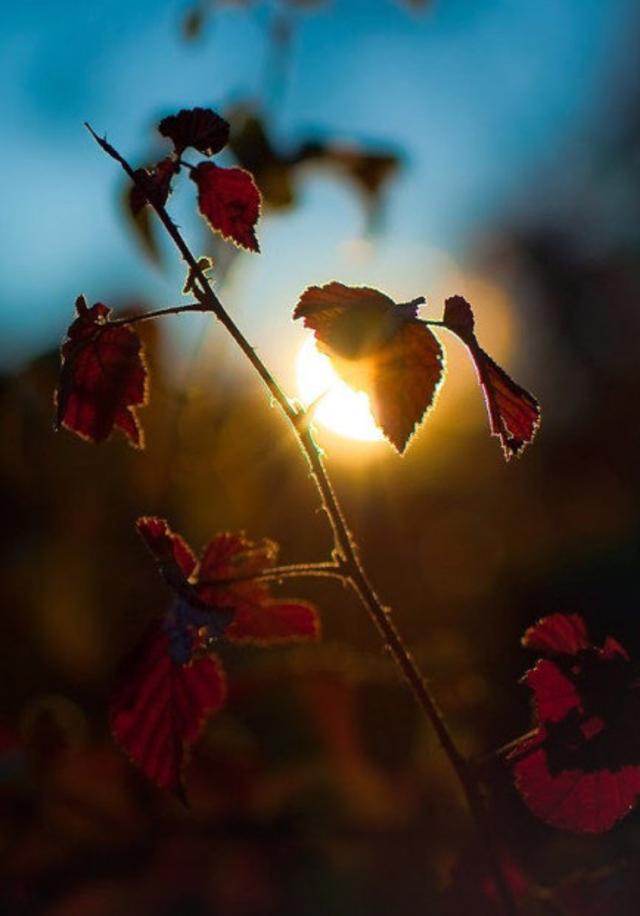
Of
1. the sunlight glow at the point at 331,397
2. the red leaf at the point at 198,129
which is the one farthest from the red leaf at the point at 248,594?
the red leaf at the point at 198,129

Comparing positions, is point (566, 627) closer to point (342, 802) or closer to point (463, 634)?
point (342, 802)

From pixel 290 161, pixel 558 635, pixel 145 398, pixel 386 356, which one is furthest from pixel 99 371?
pixel 290 161

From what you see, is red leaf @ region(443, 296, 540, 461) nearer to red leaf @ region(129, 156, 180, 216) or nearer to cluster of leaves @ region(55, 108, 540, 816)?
cluster of leaves @ region(55, 108, 540, 816)

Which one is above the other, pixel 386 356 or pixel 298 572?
pixel 386 356

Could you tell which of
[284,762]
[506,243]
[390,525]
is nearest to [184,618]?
[284,762]

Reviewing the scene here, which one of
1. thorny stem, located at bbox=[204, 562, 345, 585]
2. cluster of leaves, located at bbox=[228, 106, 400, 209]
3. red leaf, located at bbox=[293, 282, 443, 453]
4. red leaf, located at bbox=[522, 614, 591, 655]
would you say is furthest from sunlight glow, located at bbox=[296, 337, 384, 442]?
cluster of leaves, located at bbox=[228, 106, 400, 209]

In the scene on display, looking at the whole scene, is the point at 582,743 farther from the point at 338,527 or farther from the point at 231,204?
the point at 231,204

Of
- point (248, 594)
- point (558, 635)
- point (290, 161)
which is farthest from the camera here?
point (290, 161)
